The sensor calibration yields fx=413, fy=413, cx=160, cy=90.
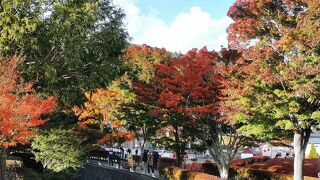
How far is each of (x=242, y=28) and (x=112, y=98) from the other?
15.8 meters

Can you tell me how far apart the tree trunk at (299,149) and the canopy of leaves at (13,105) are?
979cm

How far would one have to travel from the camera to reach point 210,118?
2214cm

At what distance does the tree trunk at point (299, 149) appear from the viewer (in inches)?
638

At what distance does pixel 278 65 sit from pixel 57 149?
39.7 ft

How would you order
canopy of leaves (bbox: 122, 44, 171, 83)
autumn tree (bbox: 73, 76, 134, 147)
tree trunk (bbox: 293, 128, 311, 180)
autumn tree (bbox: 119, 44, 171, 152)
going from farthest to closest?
autumn tree (bbox: 73, 76, 134, 147), canopy of leaves (bbox: 122, 44, 171, 83), autumn tree (bbox: 119, 44, 171, 152), tree trunk (bbox: 293, 128, 311, 180)

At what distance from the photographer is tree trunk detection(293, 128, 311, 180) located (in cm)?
1620

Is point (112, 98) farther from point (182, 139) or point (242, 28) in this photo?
point (242, 28)

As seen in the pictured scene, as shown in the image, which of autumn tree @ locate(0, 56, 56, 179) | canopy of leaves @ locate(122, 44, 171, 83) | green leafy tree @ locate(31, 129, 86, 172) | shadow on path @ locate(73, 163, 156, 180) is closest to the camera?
autumn tree @ locate(0, 56, 56, 179)

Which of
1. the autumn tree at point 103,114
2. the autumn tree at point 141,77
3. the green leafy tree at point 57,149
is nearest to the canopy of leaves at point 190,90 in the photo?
the autumn tree at point 141,77

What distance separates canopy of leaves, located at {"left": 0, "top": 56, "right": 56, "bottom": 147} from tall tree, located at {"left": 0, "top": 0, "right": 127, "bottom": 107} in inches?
28.0

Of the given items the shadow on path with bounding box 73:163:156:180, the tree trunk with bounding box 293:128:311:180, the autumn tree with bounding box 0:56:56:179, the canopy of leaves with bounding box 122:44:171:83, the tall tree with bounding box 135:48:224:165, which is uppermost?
the canopy of leaves with bounding box 122:44:171:83

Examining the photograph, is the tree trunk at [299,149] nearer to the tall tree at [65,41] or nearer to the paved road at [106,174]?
the tall tree at [65,41]

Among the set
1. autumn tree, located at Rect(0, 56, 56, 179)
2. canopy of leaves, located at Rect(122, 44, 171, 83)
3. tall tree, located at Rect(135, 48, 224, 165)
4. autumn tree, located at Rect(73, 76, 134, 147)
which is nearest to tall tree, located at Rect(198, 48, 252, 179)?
tall tree, located at Rect(135, 48, 224, 165)

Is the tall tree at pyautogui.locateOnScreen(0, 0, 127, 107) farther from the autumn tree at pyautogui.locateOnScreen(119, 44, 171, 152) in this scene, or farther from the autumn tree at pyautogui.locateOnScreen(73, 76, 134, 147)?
the autumn tree at pyautogui.locateOnScreen(73, 76, 134, 147)
